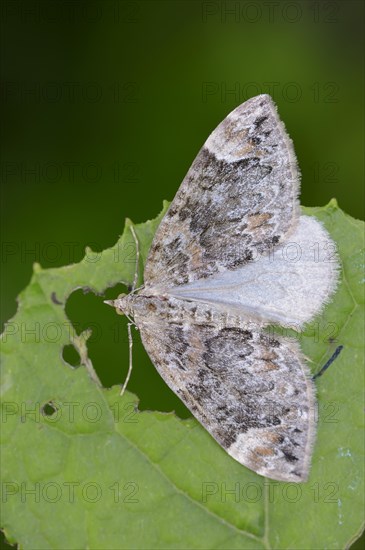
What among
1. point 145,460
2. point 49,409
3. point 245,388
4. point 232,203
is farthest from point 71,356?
point 232,203

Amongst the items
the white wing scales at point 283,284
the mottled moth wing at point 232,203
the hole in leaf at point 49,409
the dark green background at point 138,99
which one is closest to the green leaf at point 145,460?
the hole in leaf at point 49,409

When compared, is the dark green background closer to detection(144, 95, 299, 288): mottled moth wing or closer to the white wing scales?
detection(144, 95, 299, 288): mottled moth wing

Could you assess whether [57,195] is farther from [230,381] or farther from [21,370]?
[230,381]

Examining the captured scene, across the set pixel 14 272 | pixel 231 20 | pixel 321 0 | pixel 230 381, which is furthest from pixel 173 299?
pixel 321 0

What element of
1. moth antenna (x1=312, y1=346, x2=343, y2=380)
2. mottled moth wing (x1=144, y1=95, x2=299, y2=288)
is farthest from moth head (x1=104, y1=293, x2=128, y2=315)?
moth antenna (x1=312, y1=346, x2=343, y2=380)

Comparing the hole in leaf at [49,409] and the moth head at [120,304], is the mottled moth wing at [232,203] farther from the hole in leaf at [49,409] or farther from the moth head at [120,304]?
the hole in leaf at [49,409]

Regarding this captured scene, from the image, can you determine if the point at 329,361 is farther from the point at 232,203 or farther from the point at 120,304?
the point at 120,304
